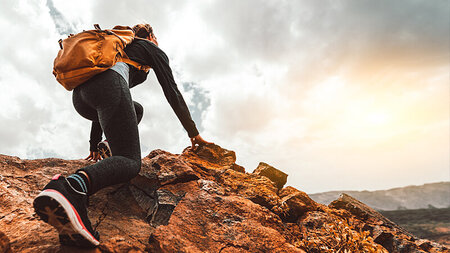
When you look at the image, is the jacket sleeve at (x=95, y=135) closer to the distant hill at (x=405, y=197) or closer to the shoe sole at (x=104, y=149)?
the shoe sole at (x=104, y=149)

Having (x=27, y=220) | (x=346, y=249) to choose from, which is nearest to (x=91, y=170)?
(x=27, y=220)

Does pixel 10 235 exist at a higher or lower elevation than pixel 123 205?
lower

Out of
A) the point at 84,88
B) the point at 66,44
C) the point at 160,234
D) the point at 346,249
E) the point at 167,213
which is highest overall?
the point at 66,44

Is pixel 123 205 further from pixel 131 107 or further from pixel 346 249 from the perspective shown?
pixel 346 249

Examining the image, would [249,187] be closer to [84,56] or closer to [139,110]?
[139,110]

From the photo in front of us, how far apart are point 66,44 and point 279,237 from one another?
2.96 metres

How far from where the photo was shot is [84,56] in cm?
158

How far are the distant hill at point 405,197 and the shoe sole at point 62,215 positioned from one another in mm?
85504

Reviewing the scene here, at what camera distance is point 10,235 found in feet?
4.94

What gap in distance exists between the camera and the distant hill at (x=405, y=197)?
3046 inches

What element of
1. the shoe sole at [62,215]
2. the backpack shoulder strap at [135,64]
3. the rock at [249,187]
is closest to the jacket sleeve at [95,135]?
the backpack shoulder strap at [135,64]

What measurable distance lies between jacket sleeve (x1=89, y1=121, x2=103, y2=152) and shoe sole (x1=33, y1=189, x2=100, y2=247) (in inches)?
67.5

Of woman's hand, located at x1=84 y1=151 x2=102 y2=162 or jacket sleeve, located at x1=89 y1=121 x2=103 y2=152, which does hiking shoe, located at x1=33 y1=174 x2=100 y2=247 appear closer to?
jacket sleeve, located at x1=89 y1=121 x2=103 y2=152

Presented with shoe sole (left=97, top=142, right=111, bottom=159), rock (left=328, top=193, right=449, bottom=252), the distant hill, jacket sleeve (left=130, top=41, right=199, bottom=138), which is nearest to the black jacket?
jacket sleeve (left=130, top=41, right=199, bottom=138)
